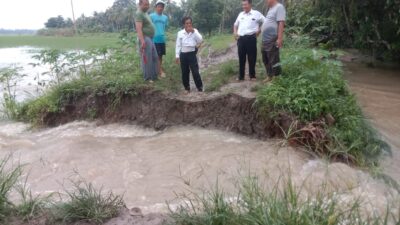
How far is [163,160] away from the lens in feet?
18.7

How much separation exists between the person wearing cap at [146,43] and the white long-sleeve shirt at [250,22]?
65.0 inches

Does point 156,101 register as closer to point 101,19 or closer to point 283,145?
point 283,145

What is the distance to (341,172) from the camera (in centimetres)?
473

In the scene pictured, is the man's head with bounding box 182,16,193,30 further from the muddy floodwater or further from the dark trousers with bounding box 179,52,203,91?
the muddy floodwater

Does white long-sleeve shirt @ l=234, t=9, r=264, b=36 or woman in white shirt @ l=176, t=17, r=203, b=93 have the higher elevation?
white long-sleeve shirt @ l=234, t=9, r=264, b=36

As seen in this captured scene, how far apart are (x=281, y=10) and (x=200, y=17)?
28.2 metres

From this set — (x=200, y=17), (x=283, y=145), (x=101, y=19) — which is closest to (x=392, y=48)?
(x=283, y=145)

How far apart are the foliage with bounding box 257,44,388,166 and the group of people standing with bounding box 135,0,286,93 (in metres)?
0.40

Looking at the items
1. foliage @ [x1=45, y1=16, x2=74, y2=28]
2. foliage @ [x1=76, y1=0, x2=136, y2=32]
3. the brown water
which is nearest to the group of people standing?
the brown water

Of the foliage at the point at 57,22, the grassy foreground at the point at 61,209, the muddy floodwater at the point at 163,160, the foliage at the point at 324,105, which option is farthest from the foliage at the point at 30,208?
the foliage at the point at 57,22

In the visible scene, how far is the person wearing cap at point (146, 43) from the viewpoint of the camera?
6880 millimetres

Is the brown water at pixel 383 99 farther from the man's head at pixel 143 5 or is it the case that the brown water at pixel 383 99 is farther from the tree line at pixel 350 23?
the man's head at pixel 143 5

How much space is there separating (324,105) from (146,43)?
334 centimetres

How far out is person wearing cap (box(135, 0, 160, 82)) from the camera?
688 cm
